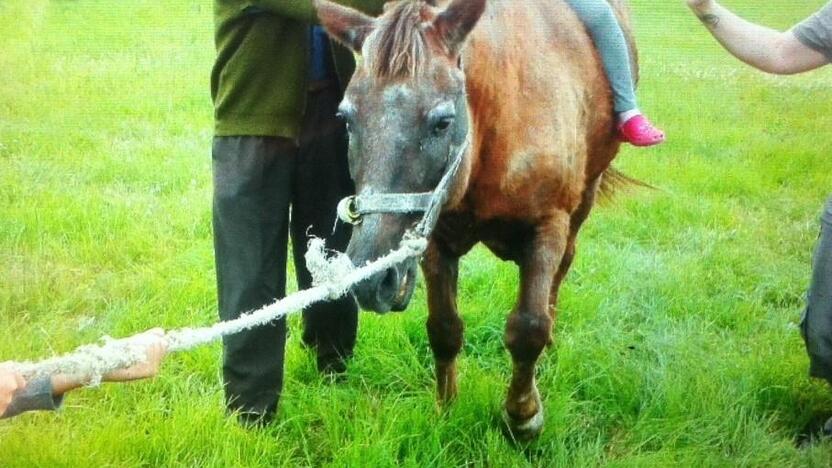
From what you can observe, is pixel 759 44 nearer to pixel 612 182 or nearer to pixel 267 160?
pixel 612 182

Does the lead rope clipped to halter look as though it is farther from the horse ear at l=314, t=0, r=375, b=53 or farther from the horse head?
the horse ear at l=314, t=0, r=375, b=53

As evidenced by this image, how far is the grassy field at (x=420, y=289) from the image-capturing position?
285cm

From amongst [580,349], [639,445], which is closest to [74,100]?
[580,349]

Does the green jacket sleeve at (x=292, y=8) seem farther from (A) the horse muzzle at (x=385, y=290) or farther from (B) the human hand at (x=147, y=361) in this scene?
(B) the human hand at (x=147, y=361)

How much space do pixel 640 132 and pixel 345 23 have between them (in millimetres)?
1546

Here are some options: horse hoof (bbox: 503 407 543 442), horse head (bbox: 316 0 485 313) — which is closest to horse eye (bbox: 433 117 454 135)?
horse head (bbox: 316 0 485 313)

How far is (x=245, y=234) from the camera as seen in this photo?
2.82 metres

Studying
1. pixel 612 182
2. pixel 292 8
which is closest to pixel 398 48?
pixel 292 8

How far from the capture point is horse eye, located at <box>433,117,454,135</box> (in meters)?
2.15

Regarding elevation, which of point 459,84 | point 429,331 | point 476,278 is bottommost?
point 476,278

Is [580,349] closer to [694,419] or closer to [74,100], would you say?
[694,419]

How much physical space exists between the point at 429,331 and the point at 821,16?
191cm

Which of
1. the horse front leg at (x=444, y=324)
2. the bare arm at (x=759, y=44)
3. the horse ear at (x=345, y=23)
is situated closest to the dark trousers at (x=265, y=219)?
the horse front leg at (x=444, y=324)

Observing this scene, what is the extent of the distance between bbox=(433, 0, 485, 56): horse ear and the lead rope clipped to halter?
0.94 ft
